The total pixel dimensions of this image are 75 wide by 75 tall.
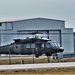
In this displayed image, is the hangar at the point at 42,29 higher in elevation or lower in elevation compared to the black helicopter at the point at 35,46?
higher

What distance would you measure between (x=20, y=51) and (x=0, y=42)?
20667mm

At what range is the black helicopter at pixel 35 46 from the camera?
41969 mm

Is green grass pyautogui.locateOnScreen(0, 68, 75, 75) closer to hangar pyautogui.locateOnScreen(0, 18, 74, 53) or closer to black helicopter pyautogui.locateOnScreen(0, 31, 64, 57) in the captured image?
black helicopter pyautogui.locateOnScreen(0, 31, 64, 57)

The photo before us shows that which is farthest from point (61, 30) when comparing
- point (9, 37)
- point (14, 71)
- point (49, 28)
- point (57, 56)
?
point (14, 71)

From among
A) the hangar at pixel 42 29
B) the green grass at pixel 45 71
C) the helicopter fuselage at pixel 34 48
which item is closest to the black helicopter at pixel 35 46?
the helicopter fuselage at pixel 34 48

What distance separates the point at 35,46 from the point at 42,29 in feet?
→ 99.2

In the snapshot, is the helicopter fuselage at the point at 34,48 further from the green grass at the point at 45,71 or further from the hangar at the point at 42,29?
the hangar at the point at 42,29

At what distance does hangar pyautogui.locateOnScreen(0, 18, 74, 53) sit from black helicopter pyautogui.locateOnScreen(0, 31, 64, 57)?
24.0m

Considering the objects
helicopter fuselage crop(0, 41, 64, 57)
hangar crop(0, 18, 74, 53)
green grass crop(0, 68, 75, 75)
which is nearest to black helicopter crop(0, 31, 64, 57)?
helicopter fuselage crop(0, 41, 64, 57)

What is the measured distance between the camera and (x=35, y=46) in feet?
138

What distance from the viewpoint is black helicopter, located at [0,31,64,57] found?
4197 centimetres

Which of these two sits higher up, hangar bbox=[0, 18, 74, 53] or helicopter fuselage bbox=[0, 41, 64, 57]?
hangar bbox=[0, 18, 74, 53]

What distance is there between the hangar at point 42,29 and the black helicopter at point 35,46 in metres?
24.0

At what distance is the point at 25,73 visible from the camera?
23.9 metres
